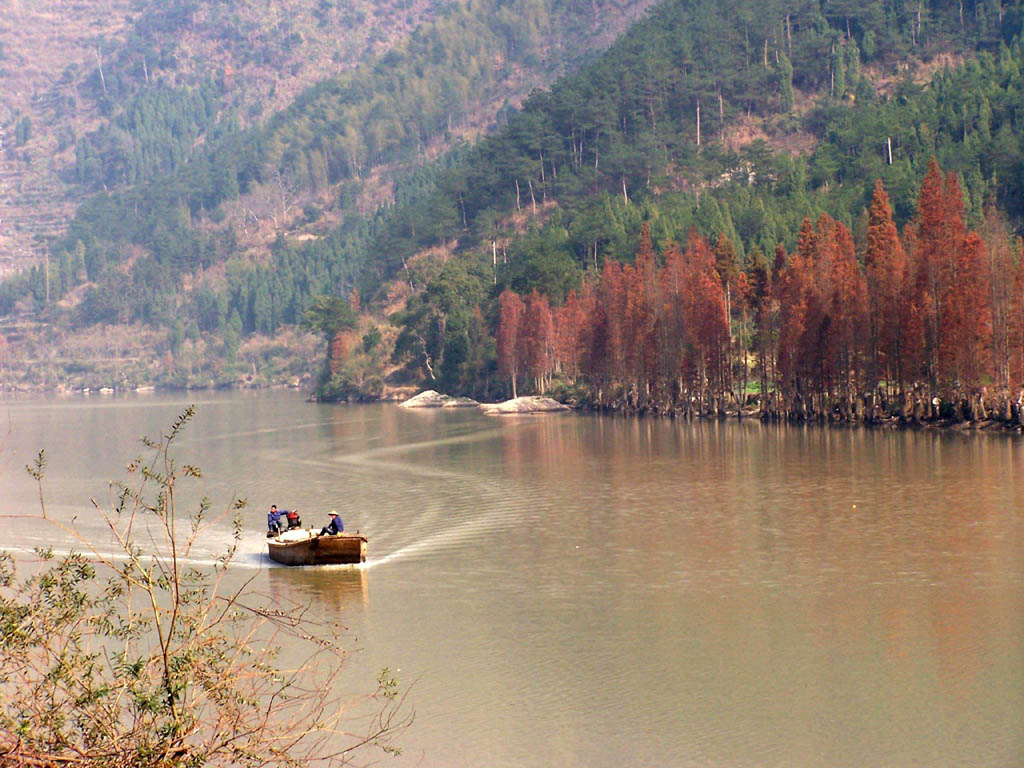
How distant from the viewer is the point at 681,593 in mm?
33625

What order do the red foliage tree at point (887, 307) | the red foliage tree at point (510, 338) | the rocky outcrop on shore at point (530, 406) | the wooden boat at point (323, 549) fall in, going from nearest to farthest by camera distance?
the wooden boat at point (323, 549) → the red foliage tree at point (887, 307) → the rocky outcrop on shore at point (530, 406) → the red foliage tree at point (510, 338)

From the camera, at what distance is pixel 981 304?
76188mm

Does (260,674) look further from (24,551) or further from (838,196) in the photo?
(838,196)

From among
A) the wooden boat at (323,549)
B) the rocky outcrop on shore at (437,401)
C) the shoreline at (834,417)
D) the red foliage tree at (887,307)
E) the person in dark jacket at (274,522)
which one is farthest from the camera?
the rocky outcrop on shore at (437,401)

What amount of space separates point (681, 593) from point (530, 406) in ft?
314

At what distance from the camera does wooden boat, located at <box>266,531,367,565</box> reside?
128 ft

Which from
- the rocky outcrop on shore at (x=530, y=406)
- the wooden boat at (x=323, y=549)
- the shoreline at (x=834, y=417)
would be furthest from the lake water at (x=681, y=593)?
the rocky outcrop on shore at (x=530, y=406)

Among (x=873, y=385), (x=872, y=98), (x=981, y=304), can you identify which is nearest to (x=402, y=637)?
(x=981, y=304)

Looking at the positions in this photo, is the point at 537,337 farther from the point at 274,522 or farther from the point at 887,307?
the point at 274,522

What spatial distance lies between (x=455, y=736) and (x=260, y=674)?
9.15 metres

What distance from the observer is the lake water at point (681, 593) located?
22453 millimetres

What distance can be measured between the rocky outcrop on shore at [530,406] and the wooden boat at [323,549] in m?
87.5

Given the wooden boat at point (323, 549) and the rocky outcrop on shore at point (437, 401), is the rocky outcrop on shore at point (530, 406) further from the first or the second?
the wooden boat at point (323, 549)

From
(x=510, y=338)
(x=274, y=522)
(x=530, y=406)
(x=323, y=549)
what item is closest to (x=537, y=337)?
(x=510, y=338)
